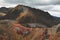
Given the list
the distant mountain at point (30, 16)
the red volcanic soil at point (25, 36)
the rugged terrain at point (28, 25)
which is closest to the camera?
the red volcanic soil at point (25, 36)

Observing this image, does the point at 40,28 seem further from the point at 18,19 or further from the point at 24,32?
the point at 18,19

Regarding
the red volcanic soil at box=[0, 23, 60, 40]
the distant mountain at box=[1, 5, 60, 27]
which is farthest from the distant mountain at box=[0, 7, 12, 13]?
the red volcanic soil at box=[0, 23, 60, 40]

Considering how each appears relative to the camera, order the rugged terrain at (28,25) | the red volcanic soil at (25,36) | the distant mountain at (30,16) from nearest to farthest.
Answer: the red volcanic soil at (25,36)
the rugged terrain at (28,25)
the distant mountain at (30,16)

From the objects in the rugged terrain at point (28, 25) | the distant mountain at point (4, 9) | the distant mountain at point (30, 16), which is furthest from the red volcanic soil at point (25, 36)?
the distant mountain at point (4, 9)

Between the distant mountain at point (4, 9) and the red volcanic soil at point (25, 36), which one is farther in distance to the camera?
the distant mountain at point (4, 9)

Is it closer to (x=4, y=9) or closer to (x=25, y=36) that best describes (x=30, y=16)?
(x=25, y=36)

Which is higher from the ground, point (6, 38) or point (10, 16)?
point (10, 16)

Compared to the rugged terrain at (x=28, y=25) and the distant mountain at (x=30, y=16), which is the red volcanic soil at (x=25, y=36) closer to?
the rugged terrain at (x=28, y=25)

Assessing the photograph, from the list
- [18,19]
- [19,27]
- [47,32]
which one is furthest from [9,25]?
[47,32]
